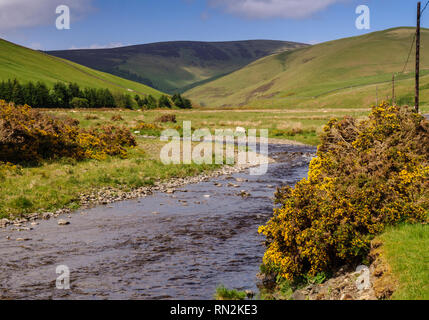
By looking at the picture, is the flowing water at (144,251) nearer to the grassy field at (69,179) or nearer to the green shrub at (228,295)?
the green shrub at (228,295)

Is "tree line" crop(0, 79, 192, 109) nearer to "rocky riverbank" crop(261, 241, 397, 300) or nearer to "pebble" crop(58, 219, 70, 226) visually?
"pebble" crop(58, 219, 70, 226)

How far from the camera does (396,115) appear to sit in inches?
746

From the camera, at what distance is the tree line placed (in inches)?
5335

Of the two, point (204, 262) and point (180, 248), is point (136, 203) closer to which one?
point (180, 248)

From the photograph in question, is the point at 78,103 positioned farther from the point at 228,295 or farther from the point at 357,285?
the point at 357,285

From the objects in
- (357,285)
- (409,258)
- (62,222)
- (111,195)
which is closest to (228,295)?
(357,285)

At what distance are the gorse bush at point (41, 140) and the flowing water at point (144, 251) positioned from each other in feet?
34.3

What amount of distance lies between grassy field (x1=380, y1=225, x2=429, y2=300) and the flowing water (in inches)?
→ 163

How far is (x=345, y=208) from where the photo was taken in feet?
42.9

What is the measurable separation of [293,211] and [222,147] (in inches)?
1409

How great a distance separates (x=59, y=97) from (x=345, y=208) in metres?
145

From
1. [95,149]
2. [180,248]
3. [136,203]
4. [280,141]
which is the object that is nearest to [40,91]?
[280,141]

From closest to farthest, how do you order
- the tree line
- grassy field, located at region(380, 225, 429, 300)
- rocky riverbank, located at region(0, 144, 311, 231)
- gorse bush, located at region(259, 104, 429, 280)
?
1. grassy field, located at region(380, 225, 429, 300)
2. gorse bush, located at region(259, 104, 429, 280)
3. rocky riverbank, located at region(0, 144, 311, 231)
4. the tree line


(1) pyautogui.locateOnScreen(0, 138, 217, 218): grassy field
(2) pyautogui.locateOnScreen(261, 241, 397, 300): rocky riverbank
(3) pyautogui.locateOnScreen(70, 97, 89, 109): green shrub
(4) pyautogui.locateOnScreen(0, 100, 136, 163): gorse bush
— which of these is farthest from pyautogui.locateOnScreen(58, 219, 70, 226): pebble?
(3) pyautogui.locateOnScreen(70, 97, 89, 109): green shrub
